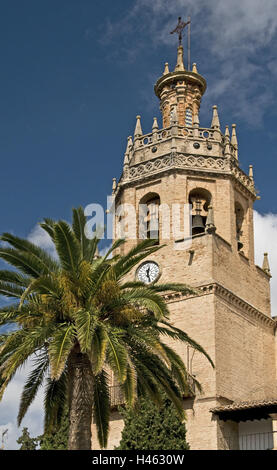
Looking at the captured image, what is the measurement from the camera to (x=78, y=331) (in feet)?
58.7

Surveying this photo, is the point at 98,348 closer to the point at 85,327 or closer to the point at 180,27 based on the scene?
the point at 85,327

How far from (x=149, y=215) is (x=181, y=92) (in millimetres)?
6654

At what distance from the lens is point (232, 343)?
101ft

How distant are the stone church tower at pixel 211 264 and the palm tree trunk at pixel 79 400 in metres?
9.57

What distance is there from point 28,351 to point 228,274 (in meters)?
14.8

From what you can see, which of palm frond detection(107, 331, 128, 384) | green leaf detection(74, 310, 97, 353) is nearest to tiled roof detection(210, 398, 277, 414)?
palm frond detection(107, 331, 128, 384)

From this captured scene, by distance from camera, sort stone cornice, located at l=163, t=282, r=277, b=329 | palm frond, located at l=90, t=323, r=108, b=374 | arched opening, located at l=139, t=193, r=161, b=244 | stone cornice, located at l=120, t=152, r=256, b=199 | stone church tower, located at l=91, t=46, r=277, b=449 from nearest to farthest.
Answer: palm frond, located at l=90, t=323, r=108, b=374 → stone church tower, located at l=91, t=46, r=277, b=449 → stone cornice, located at l=163, t=282, r=277, b=329 → stone cornice, located at l=120, t=152, r=256, b=199 → arched opening, located at l=139, t=193, r=161, b=244

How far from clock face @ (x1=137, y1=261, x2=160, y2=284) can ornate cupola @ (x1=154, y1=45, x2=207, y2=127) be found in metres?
7.54

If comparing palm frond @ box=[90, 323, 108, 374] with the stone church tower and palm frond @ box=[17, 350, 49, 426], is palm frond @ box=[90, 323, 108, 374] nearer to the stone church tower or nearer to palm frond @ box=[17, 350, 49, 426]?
palm frond @ box=[17, 350, 49, 426]

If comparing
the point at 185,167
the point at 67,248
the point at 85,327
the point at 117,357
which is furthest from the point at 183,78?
the point at 117,357

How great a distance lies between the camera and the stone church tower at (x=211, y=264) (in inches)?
1119

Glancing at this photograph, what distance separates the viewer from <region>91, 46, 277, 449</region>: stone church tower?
93.2 feet
